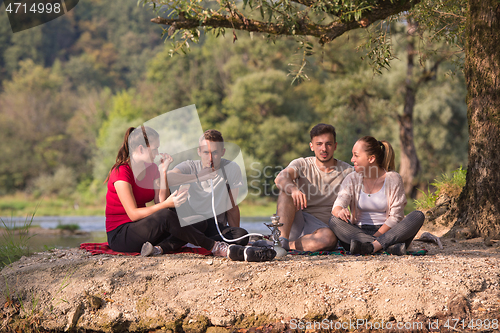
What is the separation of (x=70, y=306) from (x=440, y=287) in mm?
2710

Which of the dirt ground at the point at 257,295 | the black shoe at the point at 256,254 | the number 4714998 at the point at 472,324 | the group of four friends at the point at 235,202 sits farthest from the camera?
the group of four friends at the point at 235,202

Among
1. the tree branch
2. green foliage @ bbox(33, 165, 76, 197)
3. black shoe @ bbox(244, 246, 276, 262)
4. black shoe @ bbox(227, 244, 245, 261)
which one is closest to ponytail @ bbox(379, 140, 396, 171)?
black shoe @ bbox(244, 246, 276, 262)

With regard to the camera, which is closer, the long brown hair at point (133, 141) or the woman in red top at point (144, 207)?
the woman in red top at point (144, 207)

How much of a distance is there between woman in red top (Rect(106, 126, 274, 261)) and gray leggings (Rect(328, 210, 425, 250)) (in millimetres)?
757

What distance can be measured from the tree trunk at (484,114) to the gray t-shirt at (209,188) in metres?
2.56

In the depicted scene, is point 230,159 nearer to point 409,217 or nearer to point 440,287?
point 409,217

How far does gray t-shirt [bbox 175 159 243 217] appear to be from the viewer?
4.12m

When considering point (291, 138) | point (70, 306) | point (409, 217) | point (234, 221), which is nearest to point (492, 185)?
point (409, 217)

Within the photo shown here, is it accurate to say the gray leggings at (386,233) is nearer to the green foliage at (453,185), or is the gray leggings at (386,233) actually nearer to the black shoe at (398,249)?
the black shoe at (398,249)

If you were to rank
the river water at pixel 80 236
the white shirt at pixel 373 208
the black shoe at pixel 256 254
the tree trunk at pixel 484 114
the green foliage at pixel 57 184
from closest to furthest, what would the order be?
1. the black shoe at pixel 256 254
2. the white shirt at pixel 373 208
3. the tree trunk at pixel 484 114
4. the river water at pixel 80 236
5. the green foliage at pixel 57 184

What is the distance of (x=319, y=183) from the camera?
14.1 ft

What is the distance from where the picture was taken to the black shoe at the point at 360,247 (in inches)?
146

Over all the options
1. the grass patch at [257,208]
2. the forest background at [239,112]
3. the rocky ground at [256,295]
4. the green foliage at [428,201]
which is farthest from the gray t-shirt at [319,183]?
the grass patch at [257,208]

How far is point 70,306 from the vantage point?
333 cm
